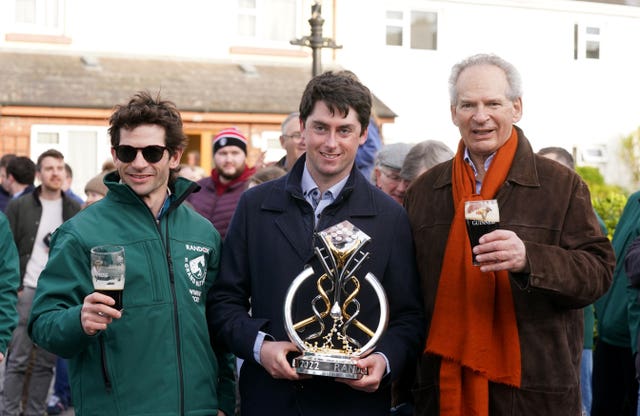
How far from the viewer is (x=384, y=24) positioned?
22281 mm

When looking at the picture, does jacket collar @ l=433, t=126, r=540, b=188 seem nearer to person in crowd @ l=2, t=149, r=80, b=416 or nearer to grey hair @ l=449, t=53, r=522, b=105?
grey hair @ l=449, t=53, r=522, b=105

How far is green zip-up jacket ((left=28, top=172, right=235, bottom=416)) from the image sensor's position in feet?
12.3

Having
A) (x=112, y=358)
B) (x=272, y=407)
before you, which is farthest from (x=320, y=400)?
(x=112, y=358)

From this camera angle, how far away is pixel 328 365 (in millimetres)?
3475

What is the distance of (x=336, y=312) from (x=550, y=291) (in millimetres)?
855

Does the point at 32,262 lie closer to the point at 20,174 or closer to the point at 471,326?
the point at 20,174

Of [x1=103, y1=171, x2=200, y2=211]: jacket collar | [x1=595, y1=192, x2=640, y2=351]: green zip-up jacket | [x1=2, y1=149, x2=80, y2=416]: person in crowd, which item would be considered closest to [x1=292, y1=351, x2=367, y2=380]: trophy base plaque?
[x1=103, y1=171, x2=200, y2=211]: jacket collar

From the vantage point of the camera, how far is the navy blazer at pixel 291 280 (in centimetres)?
378

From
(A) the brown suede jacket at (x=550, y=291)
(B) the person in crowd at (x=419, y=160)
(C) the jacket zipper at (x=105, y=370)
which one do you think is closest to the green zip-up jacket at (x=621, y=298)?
(B) the person in crowd at (x=419, y=160)

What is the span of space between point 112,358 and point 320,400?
0.84m

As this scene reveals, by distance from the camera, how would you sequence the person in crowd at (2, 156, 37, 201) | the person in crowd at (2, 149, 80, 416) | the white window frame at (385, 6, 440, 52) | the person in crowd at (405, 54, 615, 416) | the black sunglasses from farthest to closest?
the white window frame at (385, 6, 440, 52) → the person in crowd at (2, 156, 37, 201) → the person in crowd at (2, 149, 80, 416) → the black sunglasses → the person in crowd at (405, 54, 615, 416)

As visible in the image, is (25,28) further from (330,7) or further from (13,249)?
(13,249)

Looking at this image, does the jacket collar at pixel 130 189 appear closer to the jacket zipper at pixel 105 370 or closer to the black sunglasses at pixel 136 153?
the black sunglasses at pixel 136 153

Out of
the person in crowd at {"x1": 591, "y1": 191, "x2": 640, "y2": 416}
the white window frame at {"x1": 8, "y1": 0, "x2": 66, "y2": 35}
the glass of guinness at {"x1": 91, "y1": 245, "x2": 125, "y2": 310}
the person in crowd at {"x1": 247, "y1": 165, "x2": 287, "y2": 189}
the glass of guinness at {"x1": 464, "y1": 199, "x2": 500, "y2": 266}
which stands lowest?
the person in crowd at {"x1": 591, "y1": 191, "x2": 640, "y2": 416}
